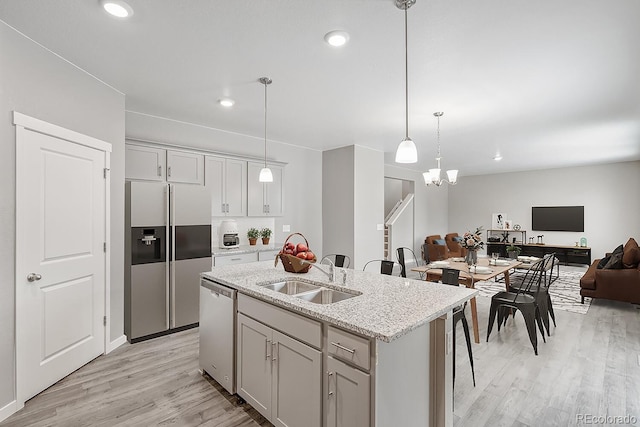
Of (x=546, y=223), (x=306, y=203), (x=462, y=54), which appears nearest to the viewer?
(x=462, y=54)

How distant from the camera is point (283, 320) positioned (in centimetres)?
191

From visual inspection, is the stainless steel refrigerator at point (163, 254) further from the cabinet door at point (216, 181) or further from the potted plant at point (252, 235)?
the potted plant at point (252, 235)

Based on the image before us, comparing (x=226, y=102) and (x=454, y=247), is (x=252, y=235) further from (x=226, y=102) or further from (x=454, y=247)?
(x=454, y=247)

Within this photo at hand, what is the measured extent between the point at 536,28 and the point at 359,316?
7.47ft

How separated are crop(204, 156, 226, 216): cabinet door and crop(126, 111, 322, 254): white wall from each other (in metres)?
0.34

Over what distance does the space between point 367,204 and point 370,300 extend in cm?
425

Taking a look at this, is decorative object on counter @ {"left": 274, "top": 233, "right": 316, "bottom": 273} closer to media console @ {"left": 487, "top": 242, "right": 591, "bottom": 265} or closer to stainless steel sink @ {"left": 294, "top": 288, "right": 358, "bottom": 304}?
stainless steel sink @ {"left": 294, "top": 288, "right": 358, "bottom": 304}

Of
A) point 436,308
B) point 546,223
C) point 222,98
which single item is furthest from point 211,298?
Answer: point 546,223

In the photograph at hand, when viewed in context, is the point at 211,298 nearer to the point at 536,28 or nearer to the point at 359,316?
the point at 359,316

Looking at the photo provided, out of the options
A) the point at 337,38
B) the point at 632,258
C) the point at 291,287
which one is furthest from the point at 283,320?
the point at 632,258

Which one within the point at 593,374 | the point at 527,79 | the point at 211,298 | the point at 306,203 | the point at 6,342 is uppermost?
the point at 527,79

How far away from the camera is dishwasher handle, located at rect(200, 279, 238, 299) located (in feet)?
7.88

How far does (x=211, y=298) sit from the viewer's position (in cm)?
262

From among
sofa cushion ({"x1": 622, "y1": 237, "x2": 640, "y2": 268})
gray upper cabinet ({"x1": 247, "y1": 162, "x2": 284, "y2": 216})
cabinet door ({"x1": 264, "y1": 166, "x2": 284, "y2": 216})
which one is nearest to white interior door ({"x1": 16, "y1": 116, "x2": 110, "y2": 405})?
gray upper cabinet ({"x1": 247, "y1": 162, "x2": 284, "y2": 216})
